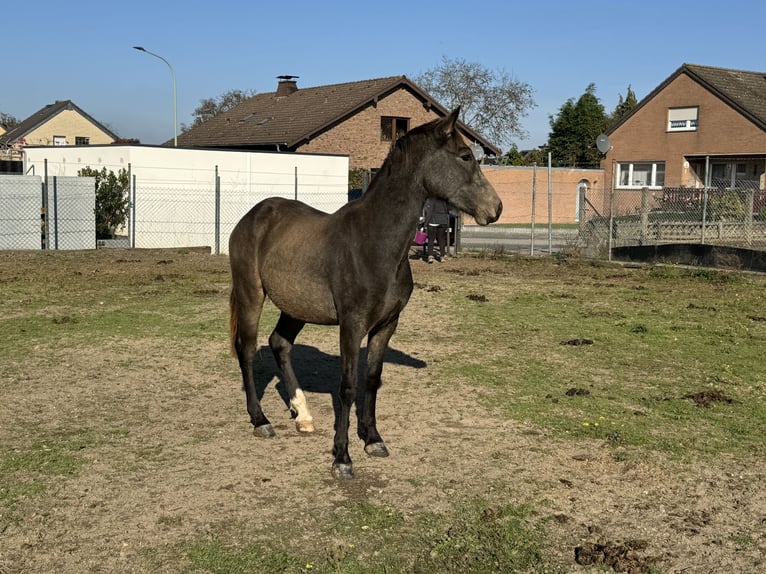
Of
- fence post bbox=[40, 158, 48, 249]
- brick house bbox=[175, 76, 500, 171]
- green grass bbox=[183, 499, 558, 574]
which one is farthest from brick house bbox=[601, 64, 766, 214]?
green grass bbox=[183, 499, 558, 574]

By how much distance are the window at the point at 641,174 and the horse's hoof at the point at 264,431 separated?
4377 centimetres

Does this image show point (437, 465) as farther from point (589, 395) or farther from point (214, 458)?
point (589, 395)

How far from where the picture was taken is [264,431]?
21.2 feet

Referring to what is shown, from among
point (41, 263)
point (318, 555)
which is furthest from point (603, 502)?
point (41, 263)

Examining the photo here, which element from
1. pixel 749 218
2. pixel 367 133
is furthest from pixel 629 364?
pixel 367 133

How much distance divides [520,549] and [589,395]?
3.58 meters

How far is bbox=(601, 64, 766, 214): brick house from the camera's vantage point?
43.2 metres

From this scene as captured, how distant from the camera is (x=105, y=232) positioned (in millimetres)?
25234

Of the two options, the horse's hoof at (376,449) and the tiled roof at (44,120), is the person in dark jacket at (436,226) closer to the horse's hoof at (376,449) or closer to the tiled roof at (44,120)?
the horse's hoof at (376,449)

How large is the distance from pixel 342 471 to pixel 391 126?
4086 cm

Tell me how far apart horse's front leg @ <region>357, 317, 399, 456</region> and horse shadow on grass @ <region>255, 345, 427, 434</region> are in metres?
1.00

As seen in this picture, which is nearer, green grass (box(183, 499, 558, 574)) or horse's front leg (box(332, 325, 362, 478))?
green grass (box(183, 499, 558, 574))

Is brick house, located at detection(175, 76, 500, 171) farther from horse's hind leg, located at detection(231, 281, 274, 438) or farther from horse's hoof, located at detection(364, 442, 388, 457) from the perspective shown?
horse's hoof, located at detection(364, 442, 388, 457)

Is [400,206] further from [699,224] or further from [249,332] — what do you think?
[699,224]
